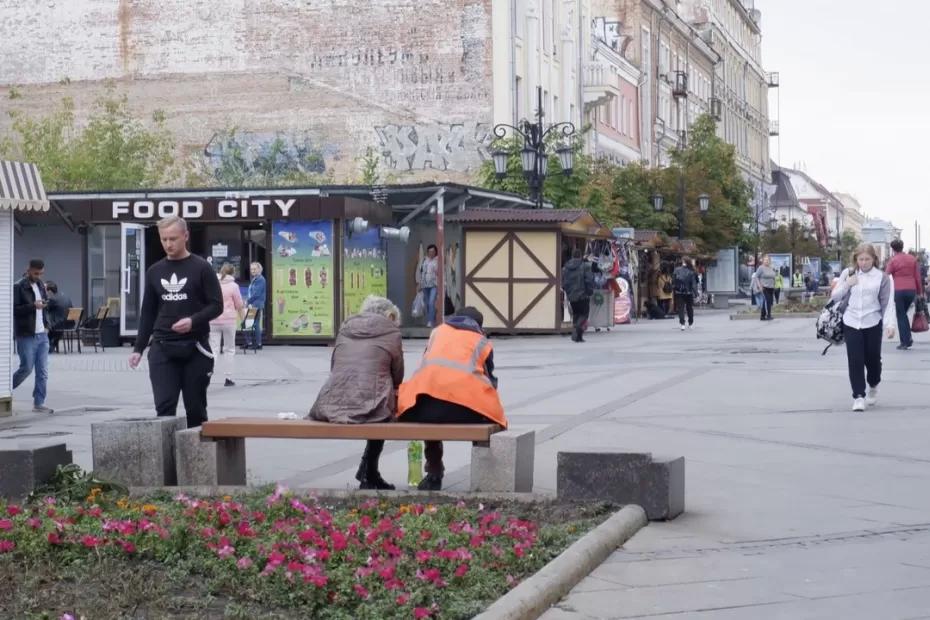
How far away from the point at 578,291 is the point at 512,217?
9.69 feet

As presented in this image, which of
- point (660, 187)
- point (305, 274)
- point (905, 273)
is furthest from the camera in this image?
point (660, 187)

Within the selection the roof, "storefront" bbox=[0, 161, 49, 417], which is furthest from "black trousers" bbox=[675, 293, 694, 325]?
"storefront" bbox=[0, 161, 49, 417]

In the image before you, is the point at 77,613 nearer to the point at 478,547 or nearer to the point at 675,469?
the point at 478,547

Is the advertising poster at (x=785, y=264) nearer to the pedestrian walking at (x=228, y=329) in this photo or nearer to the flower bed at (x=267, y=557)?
the pedestrian walking at (x=228, y=329)

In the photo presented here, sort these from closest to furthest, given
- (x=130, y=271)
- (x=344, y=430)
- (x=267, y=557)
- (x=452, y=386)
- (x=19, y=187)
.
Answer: (x=267, y=557), (x=344, y=430), (x=452, y=386), (x=19, y=187), (x=130, y=271)

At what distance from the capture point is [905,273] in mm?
→ 26547

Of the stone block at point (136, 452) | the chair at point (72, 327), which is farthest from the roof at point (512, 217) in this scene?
the stone block at point (136, 452)

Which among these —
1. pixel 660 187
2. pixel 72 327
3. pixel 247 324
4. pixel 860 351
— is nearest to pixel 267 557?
pixel 860 351

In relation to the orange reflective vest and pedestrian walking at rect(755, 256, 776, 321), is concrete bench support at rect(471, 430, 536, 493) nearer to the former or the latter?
the orange reflective vest

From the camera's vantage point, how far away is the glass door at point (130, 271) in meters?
32.2

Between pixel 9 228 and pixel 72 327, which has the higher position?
pixel 9 228

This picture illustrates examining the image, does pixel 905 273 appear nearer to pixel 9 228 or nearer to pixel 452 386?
pixel 9 228

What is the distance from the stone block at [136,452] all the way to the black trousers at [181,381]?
2.20 feet

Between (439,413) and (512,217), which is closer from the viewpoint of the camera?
(439,413)
